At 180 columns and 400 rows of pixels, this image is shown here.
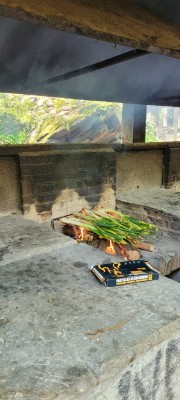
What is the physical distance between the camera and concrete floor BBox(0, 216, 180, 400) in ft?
4.15

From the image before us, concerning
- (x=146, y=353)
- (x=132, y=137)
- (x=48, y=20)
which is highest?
(x=48, y=20)

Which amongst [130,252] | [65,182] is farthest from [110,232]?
[65,182]

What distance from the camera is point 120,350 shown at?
4.53 feet

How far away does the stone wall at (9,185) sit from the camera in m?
3.53

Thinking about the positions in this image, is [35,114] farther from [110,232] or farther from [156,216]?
[110,232]

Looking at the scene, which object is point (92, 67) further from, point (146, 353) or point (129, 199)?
point (146, 353)

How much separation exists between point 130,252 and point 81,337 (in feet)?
6.82

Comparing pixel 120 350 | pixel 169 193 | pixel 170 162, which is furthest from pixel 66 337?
pixel 170 162

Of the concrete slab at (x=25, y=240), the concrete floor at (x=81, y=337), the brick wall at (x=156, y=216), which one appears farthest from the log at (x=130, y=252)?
the concrete floor at (x=81, y=337)

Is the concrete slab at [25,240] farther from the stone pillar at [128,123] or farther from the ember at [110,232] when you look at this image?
the stone pillar at [128,123]

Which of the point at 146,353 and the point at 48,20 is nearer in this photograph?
the point at 146,353

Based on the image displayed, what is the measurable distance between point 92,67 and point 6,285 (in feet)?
7.77

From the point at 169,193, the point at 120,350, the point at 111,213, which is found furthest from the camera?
the point at 169,193

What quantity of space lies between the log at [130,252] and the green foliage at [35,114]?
7997 millimetres
